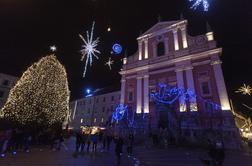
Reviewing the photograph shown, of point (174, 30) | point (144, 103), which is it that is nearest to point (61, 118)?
point (144, 103)

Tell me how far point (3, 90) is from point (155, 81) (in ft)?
112

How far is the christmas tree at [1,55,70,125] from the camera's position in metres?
15.7

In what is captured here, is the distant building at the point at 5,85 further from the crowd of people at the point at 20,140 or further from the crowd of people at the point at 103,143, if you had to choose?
the crowd of people at the point at 103,143

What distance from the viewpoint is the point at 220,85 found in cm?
2191

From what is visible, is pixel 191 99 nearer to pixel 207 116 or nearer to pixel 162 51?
pixel 207 116

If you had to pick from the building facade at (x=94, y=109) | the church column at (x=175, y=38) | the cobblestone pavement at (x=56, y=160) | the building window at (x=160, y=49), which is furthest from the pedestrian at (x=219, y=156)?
the building facade at (x=94, y=109)

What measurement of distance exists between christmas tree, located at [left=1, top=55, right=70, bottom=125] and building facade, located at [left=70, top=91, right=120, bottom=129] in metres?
23.1

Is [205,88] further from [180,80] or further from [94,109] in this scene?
[94,109]

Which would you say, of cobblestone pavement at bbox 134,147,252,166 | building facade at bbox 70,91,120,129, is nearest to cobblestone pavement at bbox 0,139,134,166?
cobblestone pavement at bbox 134,147,252,166

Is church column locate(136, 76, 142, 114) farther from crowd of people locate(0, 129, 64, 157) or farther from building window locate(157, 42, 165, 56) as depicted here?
crowd of people locate(0, 129, 64, 157)

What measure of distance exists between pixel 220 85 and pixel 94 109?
112 ft

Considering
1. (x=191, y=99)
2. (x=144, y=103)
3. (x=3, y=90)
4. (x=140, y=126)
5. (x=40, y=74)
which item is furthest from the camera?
(x=3, y=90)

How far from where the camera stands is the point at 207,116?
2102 centimetres

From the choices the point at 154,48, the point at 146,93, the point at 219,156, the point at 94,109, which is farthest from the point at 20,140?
the point at 94,109
